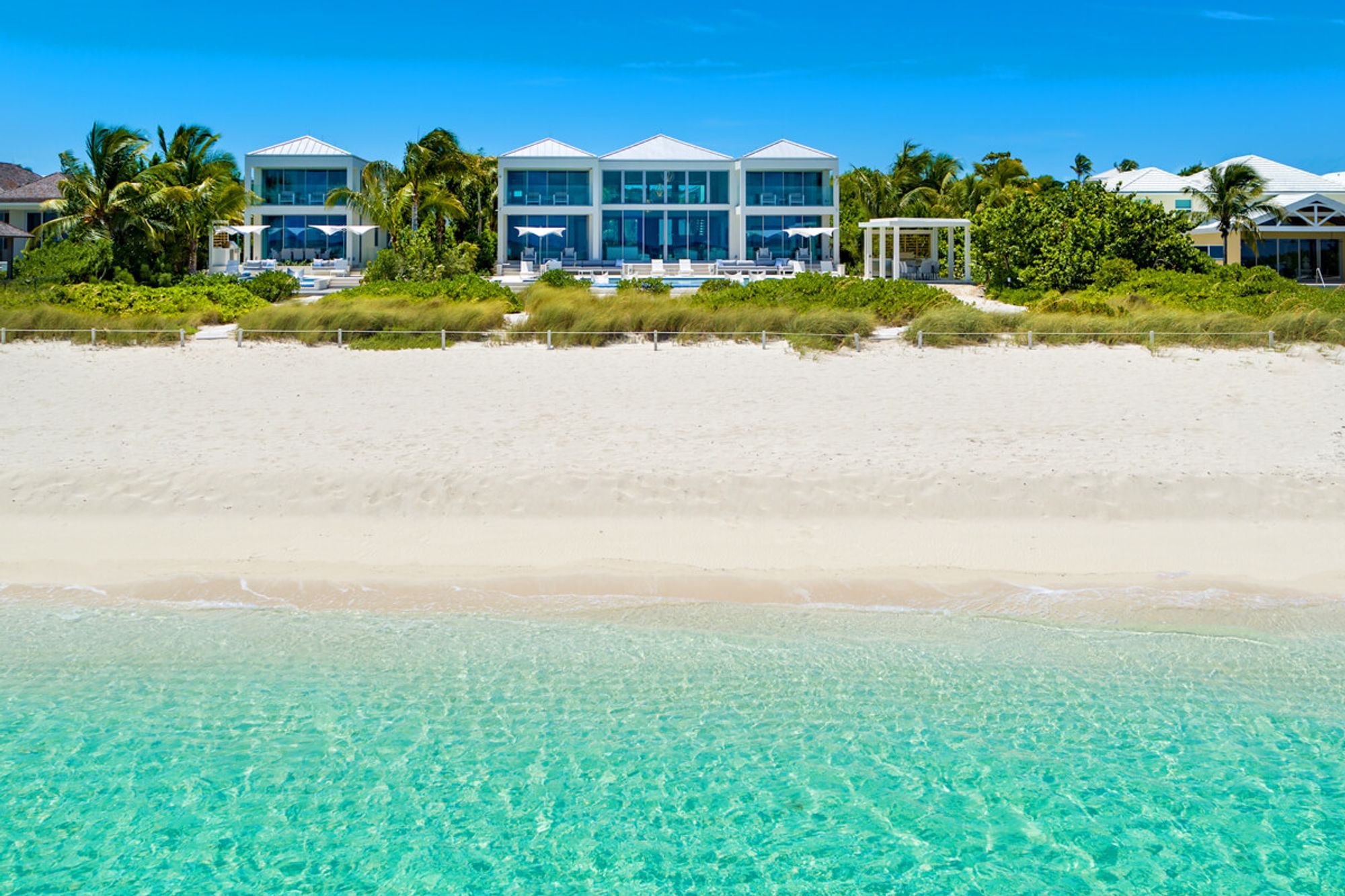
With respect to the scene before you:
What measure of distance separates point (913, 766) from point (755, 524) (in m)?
4.09

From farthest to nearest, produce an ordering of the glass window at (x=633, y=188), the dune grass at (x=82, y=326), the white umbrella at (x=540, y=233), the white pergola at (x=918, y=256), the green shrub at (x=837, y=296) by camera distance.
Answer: the glass window at (x=633, y=188) < the white umbrella at (x=540, y=233) < the white pergola at (x=918, y=256) < the green shrub at (x=837, y=296) < the dune grass at (x=82, y=326)

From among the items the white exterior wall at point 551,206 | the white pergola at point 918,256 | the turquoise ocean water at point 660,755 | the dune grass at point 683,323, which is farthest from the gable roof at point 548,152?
the turquoise ocean water at point 660,755

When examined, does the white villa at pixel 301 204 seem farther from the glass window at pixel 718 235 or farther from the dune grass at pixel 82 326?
the dune grass at pixel 82 326

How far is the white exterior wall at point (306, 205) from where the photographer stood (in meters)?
47.1

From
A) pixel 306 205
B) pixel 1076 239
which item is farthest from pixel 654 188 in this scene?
pixel 1076 239

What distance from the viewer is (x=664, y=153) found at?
46.5 metres

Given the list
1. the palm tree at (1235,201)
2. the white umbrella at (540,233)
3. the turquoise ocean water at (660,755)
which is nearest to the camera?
the turquoise ocean water at (660,755)

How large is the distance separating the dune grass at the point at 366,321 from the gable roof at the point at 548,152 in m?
26.5

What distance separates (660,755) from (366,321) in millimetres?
13695

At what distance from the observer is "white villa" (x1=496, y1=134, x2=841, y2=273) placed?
4597 centimetres

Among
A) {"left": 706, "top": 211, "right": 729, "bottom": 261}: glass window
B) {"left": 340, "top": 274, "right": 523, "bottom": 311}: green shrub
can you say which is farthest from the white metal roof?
{"left": 340, "top": 274, "right": 523, "bottom": 311}: green shrub

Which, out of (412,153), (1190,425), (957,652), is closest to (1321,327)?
(1190,425)

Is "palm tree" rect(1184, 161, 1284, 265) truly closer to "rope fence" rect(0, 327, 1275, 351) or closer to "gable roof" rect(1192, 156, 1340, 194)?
"gable roof" rect(1192, 156, 1340, 194)

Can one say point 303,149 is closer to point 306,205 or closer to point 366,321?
point 306,205
